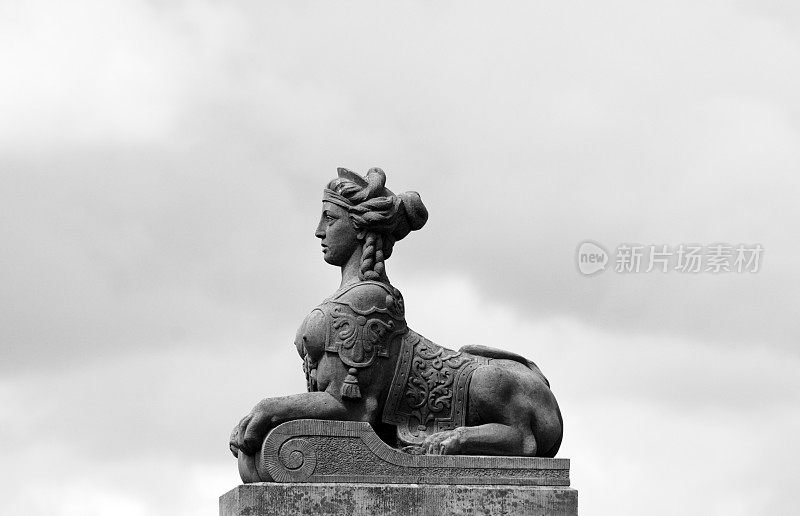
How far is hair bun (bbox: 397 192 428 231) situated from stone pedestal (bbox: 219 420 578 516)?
6.95 feet

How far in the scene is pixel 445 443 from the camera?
14.9 meters

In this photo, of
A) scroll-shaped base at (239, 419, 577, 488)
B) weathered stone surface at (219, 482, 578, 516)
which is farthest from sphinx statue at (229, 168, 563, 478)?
weathered stone surface at (219, 482, 578, 516)

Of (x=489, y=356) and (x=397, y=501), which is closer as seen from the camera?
(x=397, y=501)

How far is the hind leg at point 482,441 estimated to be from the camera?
14.9m

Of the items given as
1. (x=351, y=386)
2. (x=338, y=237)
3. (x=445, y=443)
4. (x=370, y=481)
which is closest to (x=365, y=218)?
(x=338, y=237)

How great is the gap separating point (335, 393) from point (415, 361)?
87 centimetres

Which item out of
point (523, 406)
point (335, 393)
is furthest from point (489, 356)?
point (335, 393)

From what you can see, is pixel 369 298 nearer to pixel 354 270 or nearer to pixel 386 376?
pixel 354 270

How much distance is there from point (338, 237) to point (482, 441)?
2.42m

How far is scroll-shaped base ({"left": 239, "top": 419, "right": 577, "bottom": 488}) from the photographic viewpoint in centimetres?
1454

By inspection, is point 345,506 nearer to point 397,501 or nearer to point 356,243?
point 397,501

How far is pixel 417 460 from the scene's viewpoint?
14758 mm

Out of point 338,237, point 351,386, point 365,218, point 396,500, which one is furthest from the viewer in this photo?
point 338,237

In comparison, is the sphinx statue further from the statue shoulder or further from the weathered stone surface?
the weathered stone surface
